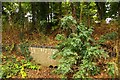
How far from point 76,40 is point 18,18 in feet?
9.27

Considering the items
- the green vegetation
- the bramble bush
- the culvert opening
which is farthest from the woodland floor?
the bramble bush

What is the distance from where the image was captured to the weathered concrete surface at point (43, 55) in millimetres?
5639

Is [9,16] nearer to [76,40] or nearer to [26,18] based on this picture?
[26,18]

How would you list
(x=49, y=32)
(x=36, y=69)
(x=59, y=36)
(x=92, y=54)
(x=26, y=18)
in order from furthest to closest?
(x=26, y=18)
(x=49, y=32)
(x=36, y=69)
(x=59, y=36)
(x=92, y=54)

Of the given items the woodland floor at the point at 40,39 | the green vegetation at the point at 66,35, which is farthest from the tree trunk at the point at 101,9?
the woodland floor at the point at 40,39

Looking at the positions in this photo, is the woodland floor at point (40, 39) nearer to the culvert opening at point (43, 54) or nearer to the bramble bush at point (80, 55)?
the culvert opening at point (43, 54)

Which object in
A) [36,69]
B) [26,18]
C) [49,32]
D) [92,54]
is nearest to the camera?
[92,54]

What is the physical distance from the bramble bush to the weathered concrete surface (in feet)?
1.38

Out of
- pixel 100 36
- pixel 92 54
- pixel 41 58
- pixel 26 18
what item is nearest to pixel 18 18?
pixel 26 18

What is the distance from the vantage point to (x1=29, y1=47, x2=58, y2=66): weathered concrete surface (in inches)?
222

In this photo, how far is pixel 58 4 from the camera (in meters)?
7.16

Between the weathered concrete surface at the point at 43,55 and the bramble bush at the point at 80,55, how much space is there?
420mm

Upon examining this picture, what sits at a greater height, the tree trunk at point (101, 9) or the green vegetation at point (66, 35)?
the tree trunk at point (101, 9)

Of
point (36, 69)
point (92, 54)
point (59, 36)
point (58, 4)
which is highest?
point (58, 4)
